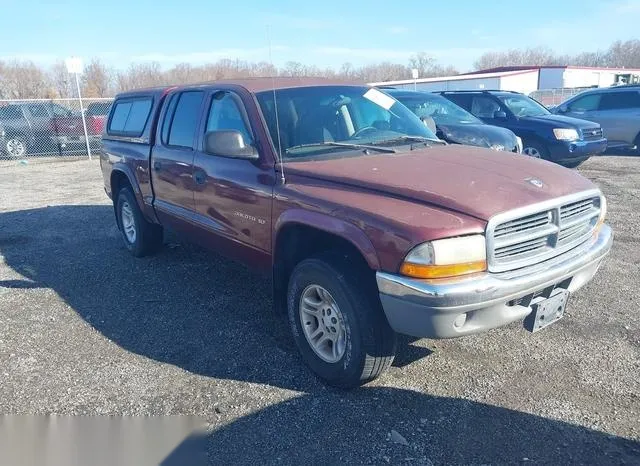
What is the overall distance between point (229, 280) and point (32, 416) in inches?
94.1

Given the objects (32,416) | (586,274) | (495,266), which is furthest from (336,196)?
(32,416)

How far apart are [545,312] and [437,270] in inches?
33.6

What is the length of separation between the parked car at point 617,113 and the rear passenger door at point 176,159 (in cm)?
1233

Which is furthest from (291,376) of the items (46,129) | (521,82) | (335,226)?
(521,82)

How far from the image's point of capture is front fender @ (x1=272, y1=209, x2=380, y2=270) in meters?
3.03

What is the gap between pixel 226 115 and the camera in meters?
4.41

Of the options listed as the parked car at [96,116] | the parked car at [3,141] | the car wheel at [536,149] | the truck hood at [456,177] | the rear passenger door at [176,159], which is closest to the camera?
the truck hood at [456,177]

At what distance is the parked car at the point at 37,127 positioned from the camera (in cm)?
1697

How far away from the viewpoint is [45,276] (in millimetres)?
5859

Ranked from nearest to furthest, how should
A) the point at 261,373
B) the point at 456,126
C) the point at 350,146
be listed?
the point at 261,373
the point at 350,146
the point at 456,126

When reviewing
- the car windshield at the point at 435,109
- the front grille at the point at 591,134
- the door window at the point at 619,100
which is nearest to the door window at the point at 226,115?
the car windshield at the point at 435,109

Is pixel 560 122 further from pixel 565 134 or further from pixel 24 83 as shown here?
pixel 24 83

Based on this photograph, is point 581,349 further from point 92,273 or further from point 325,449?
point 92,273

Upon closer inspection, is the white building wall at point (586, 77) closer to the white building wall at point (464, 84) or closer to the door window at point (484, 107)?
the white building wall at point (464, 84)
